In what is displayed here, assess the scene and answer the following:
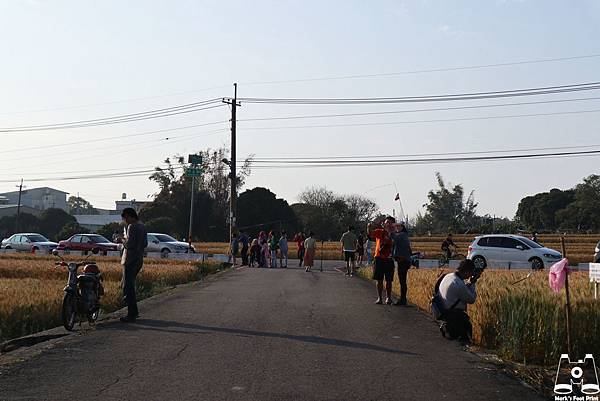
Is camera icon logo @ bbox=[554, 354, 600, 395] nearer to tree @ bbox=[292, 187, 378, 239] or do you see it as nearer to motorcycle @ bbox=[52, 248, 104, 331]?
motorcycle @ bbox=[52, 248, 104, 331]

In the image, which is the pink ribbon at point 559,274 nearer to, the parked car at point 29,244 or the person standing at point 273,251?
the person standing at point 273,251

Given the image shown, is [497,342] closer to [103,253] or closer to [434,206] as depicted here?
[103,253]

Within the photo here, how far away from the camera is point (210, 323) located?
12328 mm

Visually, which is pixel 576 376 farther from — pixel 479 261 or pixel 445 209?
pixel 445 209

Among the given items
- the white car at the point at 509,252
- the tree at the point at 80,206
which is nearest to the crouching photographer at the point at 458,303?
the white car at the point at 509,252

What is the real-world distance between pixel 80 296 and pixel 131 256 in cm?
106

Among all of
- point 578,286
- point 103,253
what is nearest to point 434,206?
point 103,253

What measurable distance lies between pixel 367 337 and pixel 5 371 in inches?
198

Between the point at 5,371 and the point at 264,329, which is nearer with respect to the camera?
the point at 5,371

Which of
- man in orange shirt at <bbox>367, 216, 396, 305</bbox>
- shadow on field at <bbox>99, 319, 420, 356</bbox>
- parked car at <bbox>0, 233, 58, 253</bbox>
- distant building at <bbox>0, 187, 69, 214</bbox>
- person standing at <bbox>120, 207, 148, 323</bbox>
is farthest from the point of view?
distant building at <bbox>0, 187, 69, 214</bbox>

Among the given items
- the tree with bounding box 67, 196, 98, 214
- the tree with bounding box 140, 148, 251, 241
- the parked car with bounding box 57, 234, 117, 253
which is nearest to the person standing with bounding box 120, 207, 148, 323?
the parked car with bounding box 57, 234, 117, 253

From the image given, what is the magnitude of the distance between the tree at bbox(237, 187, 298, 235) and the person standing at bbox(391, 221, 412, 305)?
58882 millimetres

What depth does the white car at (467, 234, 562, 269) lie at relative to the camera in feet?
109

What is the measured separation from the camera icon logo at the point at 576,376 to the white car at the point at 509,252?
24167mm
